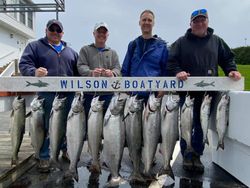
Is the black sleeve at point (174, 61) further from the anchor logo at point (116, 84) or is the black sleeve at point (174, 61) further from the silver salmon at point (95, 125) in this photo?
the silver salmon at point (95, 125)

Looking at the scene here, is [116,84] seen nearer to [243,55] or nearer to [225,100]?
[225,100]

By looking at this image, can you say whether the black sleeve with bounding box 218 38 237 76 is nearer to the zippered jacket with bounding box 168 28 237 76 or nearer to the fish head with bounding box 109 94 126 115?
the zippered jacket with bounding box 168 28 237 76

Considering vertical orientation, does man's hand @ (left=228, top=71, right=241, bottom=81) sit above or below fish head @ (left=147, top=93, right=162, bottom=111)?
above

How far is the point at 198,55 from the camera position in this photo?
5.99 metres

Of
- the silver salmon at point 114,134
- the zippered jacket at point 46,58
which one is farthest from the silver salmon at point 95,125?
the zippered jacket at point 46,58

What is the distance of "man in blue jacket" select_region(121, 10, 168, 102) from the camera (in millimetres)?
5859

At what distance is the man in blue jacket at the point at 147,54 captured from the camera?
5.86 m

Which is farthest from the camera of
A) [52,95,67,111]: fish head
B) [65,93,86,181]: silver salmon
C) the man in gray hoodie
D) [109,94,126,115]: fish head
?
the man in gray hoodie

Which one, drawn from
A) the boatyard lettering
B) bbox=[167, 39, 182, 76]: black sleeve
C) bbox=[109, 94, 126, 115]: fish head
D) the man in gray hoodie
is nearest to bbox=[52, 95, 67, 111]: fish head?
the boatyard lettering

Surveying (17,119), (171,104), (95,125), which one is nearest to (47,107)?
(17,119)

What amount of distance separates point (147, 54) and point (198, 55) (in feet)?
2.65

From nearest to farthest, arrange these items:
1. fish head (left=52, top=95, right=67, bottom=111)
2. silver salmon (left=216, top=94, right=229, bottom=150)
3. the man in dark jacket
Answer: fish head (left=52, top=95, right=67, bottom=111) → silver salmon (left=216, top=94, right=229, bottom=150) → the man in dark jacket

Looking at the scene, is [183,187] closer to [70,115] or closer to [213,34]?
[70,115]

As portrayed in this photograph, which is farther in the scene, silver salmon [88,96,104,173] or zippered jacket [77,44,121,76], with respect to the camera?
zippered jacket [77,44,121,76]
